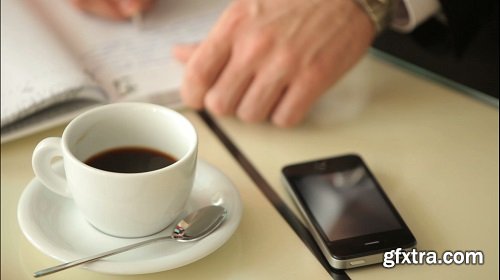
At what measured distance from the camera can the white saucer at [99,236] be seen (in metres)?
0.50

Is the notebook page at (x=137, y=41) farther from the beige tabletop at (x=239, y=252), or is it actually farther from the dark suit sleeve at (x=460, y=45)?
the dark suit sleeve at (x=460, y=45)

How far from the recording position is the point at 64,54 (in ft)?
2.50

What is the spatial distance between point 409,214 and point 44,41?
47 centimetres

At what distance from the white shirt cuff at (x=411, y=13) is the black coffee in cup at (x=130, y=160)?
394 millimetres

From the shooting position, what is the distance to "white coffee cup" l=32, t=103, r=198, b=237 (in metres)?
0.49

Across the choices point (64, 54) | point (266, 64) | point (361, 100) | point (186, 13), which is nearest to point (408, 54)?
point (361, 100)

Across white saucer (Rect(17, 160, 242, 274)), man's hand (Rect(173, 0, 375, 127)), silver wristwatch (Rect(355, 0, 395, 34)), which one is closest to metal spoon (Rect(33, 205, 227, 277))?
white saucer (Rect(17, 160, 242, 274))

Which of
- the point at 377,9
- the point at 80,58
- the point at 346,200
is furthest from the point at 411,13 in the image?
the point at 80,58

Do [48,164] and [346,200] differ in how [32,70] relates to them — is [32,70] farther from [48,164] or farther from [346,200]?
[346,200]

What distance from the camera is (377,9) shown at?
788 mm

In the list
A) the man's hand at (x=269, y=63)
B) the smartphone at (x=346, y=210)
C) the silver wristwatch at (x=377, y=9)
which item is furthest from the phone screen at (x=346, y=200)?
the silver wristwatch at (x=377, y=9)

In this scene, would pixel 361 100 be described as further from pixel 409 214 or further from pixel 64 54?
pixel 64 54

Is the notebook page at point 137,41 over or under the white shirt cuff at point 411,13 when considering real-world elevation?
over

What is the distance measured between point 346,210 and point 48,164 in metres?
0.27
